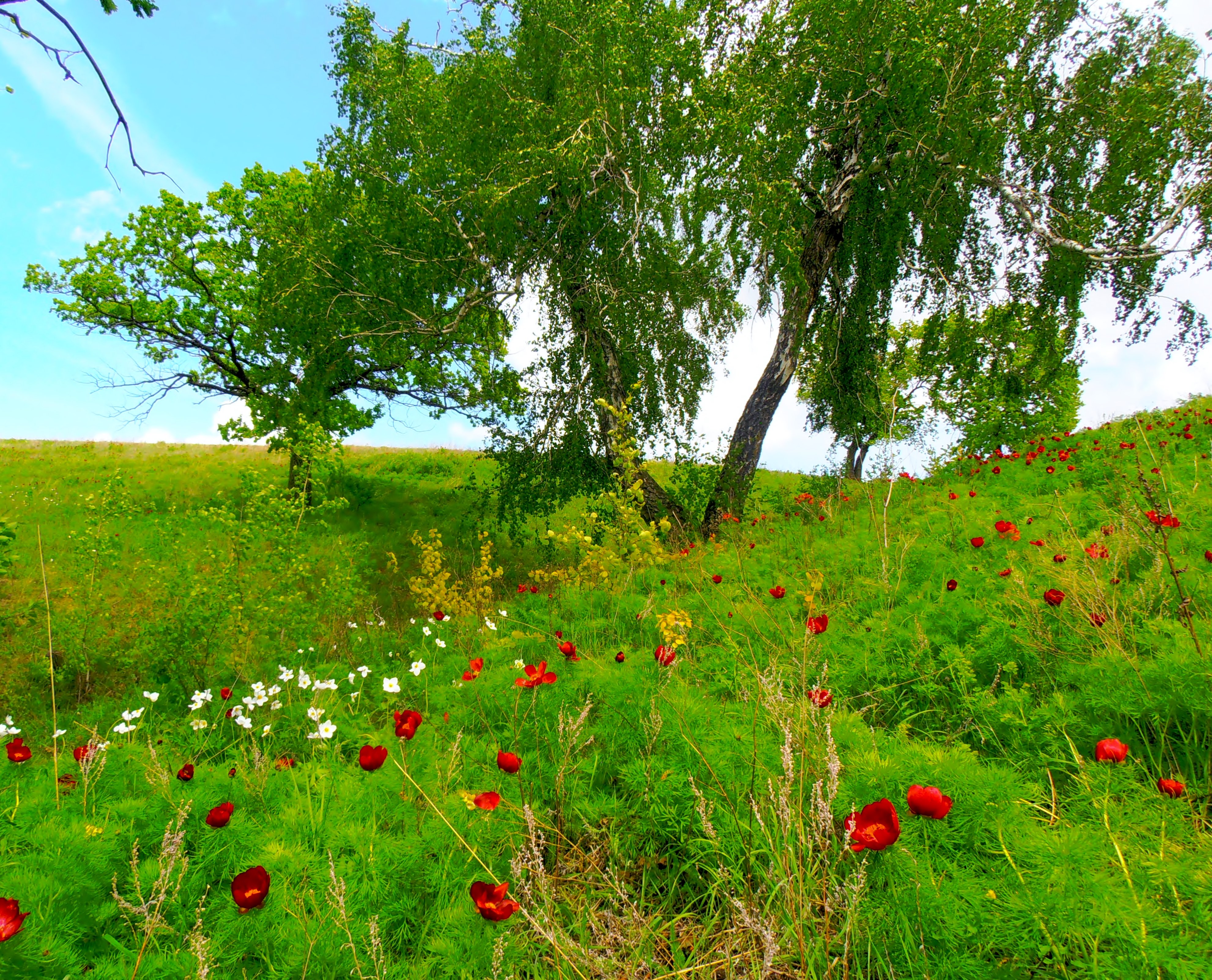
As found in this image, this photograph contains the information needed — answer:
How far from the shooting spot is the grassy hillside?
5.13ft

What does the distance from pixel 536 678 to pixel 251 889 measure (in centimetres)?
123

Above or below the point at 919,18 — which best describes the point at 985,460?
below

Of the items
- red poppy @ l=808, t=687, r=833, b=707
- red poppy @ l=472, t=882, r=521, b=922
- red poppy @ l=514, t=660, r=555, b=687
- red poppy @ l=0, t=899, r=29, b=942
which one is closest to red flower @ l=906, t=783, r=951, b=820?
red poppy @ l=808, t=687, r=833, b=707

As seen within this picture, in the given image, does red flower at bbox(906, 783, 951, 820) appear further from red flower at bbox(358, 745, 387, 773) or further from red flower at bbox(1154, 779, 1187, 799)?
red flower at bbox(358, 745, 387, 773)

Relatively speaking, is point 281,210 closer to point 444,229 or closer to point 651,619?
point 444,229

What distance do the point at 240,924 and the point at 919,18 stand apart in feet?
33.0

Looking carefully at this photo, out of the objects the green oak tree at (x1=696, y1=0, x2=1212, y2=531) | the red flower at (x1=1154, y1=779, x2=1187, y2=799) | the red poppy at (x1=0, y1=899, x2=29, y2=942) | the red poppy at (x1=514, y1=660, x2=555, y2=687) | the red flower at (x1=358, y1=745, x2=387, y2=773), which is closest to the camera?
the red poppy at (x1=0, y1=899, x2=29, y2=942)

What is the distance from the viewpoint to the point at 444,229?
709cm

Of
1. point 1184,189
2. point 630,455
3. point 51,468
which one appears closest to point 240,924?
point 630,455

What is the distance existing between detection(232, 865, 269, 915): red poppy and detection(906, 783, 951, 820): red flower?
1847 millimetres

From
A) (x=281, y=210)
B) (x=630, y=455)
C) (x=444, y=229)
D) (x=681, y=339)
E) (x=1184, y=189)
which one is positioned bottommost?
(x=630, y=455)

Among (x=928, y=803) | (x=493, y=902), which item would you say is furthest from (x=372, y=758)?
(x=928, y=803)

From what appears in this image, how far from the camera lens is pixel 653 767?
2.27 metres

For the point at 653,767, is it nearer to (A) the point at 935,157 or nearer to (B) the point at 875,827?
(B) the point at 875,827
